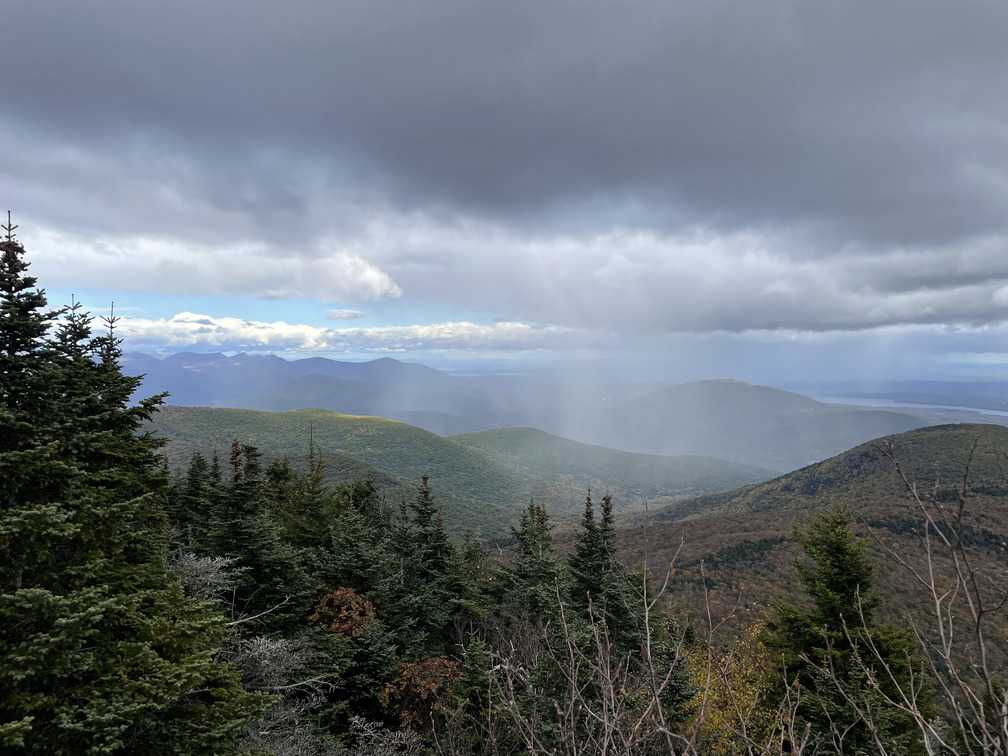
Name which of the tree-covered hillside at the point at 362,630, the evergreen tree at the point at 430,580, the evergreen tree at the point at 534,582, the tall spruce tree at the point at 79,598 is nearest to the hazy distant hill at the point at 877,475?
the evergreen tree at the point at 534,582

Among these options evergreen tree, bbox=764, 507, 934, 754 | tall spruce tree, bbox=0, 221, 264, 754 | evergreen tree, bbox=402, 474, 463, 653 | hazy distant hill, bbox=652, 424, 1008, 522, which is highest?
tall spruce tree, bbox=0, 221, 264, 754

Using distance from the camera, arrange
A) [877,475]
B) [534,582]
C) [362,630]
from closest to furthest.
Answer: [362,630] → [534,582] → [877,475]

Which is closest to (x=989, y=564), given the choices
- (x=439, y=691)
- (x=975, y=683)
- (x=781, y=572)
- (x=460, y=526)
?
(x=781, y=572)

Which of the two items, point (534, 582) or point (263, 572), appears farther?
point (534, 582)

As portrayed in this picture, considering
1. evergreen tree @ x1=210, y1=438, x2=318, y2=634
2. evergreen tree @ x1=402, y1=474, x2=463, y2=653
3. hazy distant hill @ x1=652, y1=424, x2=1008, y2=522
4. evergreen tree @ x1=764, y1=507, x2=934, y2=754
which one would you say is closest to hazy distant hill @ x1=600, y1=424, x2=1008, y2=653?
hazy distant hill @ x1=652, y1=424, x2=1008, y2=522

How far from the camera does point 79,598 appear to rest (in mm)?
7742

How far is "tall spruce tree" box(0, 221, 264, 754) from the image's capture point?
289 inches

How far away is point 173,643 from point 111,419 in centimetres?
522

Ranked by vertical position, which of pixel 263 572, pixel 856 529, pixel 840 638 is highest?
pixel 263 572

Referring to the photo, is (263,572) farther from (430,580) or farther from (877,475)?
(877,475)

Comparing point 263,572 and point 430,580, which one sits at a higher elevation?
point 263,572

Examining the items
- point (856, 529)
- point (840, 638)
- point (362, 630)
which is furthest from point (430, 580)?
point (856, 529)

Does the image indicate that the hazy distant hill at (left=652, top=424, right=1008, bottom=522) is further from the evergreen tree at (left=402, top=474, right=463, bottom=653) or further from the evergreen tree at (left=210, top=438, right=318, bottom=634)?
the evergreen tree at (left=210, top=438, right=318, bottom=634)

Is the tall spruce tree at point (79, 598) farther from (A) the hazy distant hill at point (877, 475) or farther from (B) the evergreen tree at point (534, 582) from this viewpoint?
(A) the hazy distant hill at point (877, 475)
